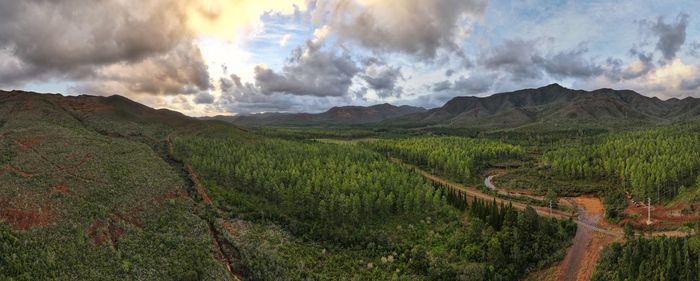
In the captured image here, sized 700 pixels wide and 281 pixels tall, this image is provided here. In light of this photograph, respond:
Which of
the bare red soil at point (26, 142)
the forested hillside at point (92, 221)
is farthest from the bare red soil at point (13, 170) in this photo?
the bare red soil at point (26, 142)

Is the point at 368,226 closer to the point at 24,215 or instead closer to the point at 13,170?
the point at 24,215

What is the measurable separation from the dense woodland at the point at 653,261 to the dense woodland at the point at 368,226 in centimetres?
1159

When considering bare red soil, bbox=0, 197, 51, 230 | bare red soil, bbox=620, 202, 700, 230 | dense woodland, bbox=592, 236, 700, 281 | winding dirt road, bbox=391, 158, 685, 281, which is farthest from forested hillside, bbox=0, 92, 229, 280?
bare red soil, bbox=620, 202, 700, 230

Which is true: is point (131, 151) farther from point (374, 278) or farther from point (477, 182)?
point (477, 182)

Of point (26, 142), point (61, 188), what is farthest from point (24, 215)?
point (26, 142)

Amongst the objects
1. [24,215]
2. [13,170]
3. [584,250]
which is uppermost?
[13,170]

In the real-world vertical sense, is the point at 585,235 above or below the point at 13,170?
below

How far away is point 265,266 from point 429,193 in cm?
5798

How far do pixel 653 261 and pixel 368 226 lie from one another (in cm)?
6191

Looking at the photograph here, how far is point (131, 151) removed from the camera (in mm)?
143250

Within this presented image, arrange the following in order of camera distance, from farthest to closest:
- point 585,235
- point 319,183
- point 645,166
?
point 645,166
point 319,183
point 585,235

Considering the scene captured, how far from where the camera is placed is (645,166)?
481 ft

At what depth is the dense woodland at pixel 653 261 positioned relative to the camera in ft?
231

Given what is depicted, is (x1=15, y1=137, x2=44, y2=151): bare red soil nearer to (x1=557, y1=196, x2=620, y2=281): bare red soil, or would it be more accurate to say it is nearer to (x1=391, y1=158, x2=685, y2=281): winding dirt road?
(x1=557, y1=196, x2=620, y2=281): bare red soil
